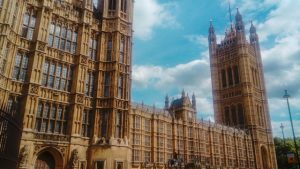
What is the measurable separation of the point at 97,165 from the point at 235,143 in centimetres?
5244

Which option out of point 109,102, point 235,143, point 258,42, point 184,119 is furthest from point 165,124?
Answer: point 258,42

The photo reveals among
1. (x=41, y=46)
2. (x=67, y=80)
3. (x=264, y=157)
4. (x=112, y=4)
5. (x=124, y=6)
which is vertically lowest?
(x=264, y=157)

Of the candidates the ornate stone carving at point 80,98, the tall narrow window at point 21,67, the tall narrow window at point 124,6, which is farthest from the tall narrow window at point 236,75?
the tall narrow window at point 21,67

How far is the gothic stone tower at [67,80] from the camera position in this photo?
20.7 m

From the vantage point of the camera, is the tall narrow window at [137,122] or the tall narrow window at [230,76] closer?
the tall narrow window at [137,122]

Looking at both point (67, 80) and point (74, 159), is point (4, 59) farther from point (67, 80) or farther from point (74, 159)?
point (74, 159)

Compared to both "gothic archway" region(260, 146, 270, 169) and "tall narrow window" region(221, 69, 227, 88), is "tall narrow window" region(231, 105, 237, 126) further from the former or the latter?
"gothic archway" region(260, 146, 270, 169)

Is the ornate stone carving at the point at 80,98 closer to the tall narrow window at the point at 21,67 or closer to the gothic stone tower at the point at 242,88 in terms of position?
the tall narrow window at the point at 21,67

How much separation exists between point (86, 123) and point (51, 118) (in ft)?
9.73

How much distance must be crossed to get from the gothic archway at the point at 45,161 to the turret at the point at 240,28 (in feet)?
241

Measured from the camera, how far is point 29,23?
76.0ft

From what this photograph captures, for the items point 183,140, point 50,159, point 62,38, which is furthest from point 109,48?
point 183,140

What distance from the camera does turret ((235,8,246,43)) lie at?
278ft

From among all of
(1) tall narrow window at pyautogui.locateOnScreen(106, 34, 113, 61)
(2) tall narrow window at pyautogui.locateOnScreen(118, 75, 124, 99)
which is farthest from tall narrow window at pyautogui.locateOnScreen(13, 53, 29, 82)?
(2) tall narrow window at pyautogui.locateOnScreen(118, 75, 124, 99)
